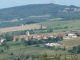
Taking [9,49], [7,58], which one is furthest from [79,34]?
[7,58]

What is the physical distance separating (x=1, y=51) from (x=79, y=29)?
41043 millimetres

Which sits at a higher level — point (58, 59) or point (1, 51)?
point (58, 59)

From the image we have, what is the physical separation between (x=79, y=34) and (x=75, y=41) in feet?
47.9

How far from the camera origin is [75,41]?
2908 inches

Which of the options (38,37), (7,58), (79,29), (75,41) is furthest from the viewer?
(79,29)

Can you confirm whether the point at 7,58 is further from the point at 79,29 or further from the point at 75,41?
the point at 79,29

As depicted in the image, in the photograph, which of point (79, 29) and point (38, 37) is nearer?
point (38, 37)

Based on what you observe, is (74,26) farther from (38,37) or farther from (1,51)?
(1,51)

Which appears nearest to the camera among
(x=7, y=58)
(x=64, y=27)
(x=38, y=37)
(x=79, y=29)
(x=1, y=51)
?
(x=7, y=58)

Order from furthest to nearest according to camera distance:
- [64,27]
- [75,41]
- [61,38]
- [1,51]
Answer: [64,27] → [61,38] → [75,41] → [1,51]

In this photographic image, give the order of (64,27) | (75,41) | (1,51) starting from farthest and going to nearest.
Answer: (64,27) → (75,41) → (1,51)

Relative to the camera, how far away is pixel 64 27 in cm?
10675

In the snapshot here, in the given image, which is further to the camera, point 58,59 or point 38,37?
point 38,37

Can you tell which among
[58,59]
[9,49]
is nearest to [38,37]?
[9,49]
